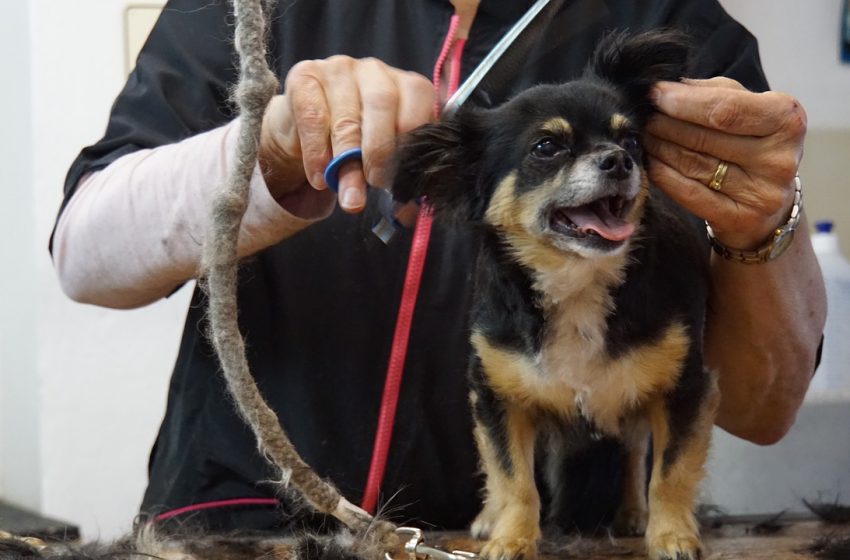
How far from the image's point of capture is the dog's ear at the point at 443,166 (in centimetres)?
73

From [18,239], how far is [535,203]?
142 centimetres

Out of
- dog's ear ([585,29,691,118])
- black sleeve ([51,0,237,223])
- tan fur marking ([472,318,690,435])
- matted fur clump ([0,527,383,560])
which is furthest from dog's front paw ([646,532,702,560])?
black sleeve ([51,0,237,223])

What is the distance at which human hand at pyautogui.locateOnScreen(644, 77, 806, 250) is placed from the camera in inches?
27.8

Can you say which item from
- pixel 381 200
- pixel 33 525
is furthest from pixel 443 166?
pixel 33 525

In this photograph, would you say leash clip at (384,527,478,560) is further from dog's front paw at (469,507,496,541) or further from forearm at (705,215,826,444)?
forearm at (705,215,826,444)

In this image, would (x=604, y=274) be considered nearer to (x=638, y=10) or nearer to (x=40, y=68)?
(x=638, y=10)

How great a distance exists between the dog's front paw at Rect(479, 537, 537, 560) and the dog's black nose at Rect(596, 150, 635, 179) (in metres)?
0.30

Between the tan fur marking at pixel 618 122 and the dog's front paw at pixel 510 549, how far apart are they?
1.11 feet

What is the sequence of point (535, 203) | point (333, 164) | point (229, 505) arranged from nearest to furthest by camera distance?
point (333, 164) < point (535, 203) < point (229, 505)

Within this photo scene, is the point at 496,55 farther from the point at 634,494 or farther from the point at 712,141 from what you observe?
the point at 634,494

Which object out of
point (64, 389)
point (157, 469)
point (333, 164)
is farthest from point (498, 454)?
point (64, 389)

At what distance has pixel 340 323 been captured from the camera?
3.45 ft

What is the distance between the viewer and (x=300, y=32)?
3.49 ft

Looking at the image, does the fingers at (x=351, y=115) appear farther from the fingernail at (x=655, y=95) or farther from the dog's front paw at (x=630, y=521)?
the dog's front paw at (x=630, y=521)
